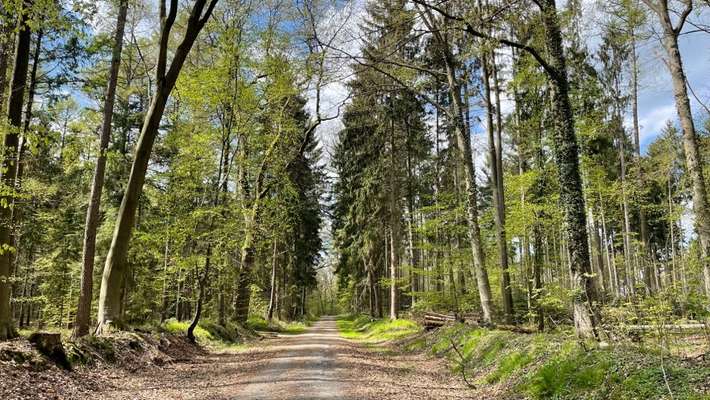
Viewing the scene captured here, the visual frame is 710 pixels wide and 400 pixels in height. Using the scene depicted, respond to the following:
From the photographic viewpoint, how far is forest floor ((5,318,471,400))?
7.28 m

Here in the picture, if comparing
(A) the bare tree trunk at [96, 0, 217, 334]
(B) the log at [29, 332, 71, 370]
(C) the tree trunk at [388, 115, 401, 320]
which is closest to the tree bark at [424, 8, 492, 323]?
(A) the bare tree trunk at [96, 0, 217, 334]

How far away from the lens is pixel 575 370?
6445 mm

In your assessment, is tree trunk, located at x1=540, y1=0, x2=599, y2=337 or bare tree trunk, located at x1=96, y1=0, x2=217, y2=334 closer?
tree trunk, located at x1=540, y1=0, x2=599, y2=337

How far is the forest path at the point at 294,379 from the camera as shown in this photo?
752cm

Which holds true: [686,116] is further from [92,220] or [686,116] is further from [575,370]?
[92,220]

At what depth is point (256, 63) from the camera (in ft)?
60.2

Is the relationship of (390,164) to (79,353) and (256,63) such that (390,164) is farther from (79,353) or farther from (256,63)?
(79,353)

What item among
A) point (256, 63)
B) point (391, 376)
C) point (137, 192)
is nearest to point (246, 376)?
point (391, 376)

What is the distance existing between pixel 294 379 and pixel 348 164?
21681mm

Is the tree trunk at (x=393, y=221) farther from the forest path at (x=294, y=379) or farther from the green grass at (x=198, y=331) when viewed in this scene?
the forest path at (x=294, y=379)

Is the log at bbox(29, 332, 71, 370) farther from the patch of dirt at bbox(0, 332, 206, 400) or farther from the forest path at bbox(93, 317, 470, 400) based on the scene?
the forest path at bbox(93, 317, 470, 400)

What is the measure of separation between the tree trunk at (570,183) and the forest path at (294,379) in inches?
105

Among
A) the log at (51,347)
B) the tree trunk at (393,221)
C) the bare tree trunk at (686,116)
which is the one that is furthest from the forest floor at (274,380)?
the tree trunk at (393,221)

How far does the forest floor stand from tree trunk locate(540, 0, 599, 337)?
2.67 m
